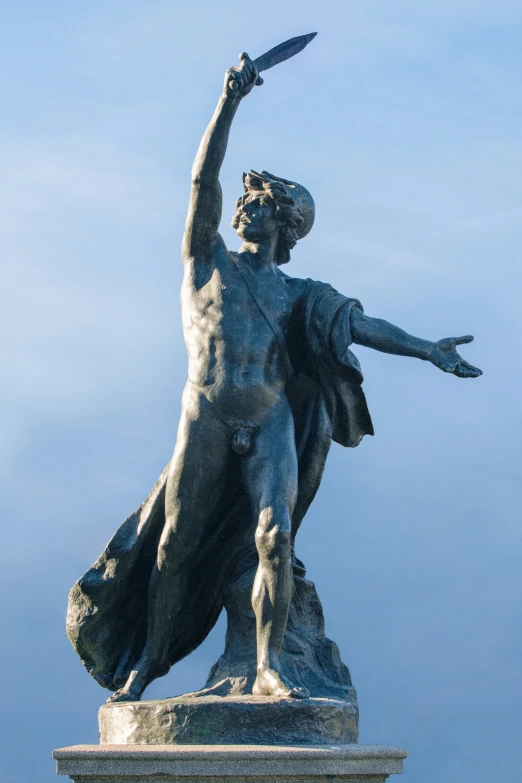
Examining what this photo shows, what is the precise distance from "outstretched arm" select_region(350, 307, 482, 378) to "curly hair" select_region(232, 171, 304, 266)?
26.6 inches

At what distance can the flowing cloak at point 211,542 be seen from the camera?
9.42 meters

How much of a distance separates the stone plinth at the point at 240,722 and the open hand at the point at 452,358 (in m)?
2.05

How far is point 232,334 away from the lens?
9.23 m

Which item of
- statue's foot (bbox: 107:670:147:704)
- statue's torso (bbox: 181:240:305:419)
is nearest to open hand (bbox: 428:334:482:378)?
statue's torso (bbox: 181:240:305:419)

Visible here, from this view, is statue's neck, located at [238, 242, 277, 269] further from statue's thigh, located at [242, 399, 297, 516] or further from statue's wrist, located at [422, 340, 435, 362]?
statue's wrist, located at [422, 340, 435, 362]

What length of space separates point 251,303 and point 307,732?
103 inches

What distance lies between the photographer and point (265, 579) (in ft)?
29.0

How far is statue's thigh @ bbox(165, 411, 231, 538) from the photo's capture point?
919cm

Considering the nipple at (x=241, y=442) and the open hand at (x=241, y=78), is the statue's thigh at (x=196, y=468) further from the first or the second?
the open hand at (x=241, y=78)

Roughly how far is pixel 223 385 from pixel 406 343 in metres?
1.14

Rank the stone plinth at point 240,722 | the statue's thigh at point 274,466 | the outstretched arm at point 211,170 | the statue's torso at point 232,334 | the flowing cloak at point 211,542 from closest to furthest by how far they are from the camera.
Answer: the stone plinth at point 240,722 → the statue's thigh at point 274,466 → the outstretched arm at point 211,170 → the statue's torso at point 232,334 → the flowing cloak at point 211,542

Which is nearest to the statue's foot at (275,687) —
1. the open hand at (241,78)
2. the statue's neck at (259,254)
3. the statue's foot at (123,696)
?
the statue's foot at (123,696)

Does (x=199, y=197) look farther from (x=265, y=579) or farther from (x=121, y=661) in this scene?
(x=121, y=661)

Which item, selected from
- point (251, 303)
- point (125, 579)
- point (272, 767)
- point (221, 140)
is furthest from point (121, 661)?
point (221, 140)
